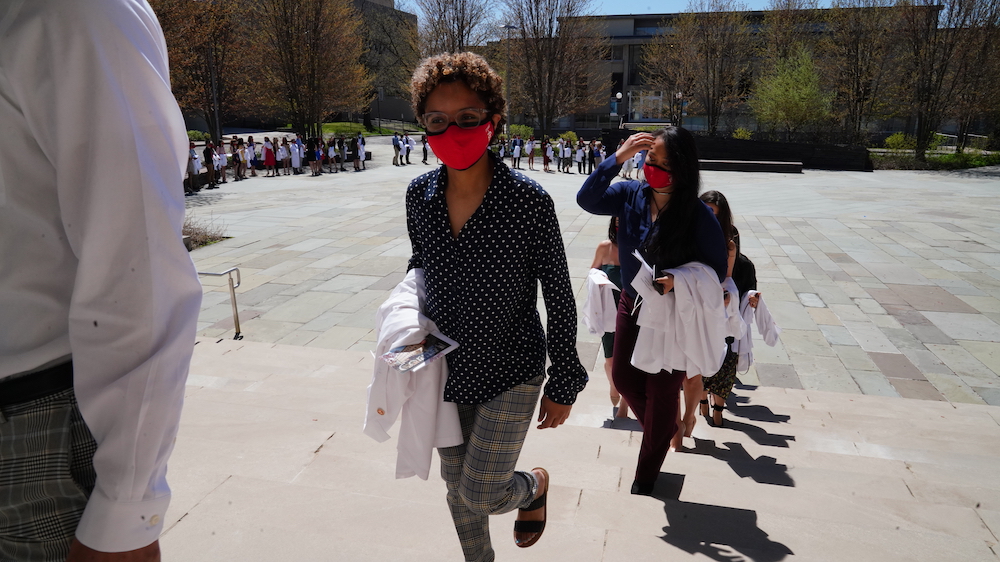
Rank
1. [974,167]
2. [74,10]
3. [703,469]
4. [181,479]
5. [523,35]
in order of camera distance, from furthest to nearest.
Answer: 1. [523,35]
2. [974,167]
3. [703,469]
4. [181,479]
5. [74,10]

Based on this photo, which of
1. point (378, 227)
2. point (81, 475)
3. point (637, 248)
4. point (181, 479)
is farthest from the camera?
point (378, 227)

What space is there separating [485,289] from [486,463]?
586mm

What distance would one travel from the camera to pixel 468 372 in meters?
2.26

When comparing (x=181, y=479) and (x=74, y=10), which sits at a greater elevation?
(x=74, y=10)

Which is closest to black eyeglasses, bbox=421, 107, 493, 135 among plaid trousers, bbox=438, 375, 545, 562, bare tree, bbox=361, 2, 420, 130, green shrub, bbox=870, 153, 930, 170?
plaid trousers, bbox=438, 375, 545, 562

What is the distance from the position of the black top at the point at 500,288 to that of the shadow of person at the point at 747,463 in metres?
1.93

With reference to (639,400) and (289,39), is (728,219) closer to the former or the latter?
(639,400)

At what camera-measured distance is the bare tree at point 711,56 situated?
39.0 meters

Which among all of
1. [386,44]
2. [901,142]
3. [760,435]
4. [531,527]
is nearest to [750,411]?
[760,435]

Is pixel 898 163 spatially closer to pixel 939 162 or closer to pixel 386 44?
pixel 939 162

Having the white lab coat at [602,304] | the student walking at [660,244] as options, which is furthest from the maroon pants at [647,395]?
the white lab coat at [602,304]

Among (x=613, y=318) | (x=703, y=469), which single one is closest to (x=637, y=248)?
(x=613, y=318)

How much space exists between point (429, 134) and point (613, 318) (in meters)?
2.57

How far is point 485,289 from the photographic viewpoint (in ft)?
7.28
